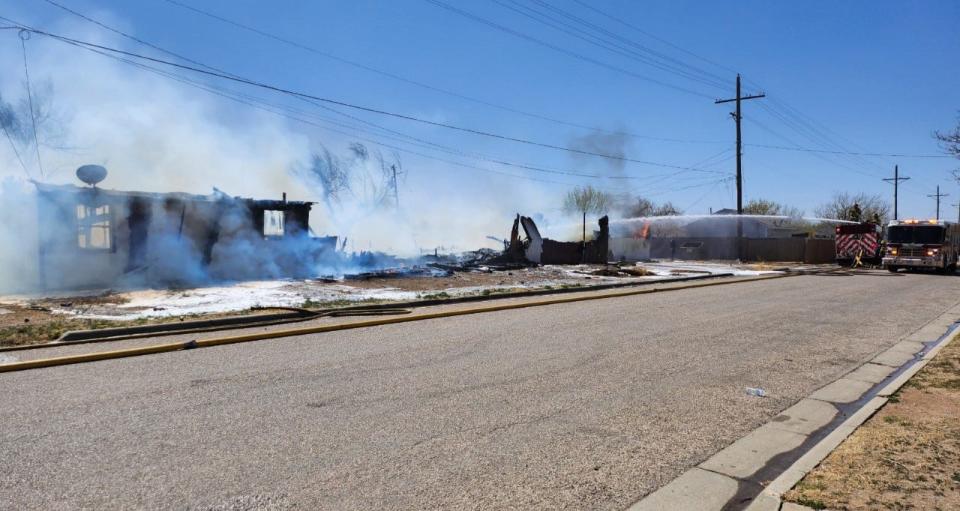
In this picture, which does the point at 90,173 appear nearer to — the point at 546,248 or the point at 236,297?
the point at 236,297

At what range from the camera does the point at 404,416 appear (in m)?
4.86

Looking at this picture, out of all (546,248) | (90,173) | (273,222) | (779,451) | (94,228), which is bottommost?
(779,451)

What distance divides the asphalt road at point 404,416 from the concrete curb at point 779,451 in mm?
134

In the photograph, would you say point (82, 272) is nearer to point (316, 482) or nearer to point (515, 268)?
point (515, 268)

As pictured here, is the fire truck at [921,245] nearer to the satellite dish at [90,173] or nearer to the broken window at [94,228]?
the broken window at [94,228]

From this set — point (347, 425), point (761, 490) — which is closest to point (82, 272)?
point (347, 425)

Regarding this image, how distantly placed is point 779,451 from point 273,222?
19.1 metres

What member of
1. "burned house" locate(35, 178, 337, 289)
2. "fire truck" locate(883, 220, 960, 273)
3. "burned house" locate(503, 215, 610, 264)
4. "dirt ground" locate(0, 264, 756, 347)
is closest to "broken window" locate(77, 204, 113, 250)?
"burned house" locate(35, 178, 337, 289)

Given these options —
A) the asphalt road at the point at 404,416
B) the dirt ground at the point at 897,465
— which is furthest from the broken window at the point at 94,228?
the dirt ground at the point at 897,465

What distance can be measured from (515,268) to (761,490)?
20.9 metres

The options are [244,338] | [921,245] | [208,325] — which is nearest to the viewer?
[244,338]

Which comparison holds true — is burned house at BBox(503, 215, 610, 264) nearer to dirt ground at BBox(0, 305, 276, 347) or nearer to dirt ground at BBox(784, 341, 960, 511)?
dirt ground at BBox(0, 305, 276, 347)

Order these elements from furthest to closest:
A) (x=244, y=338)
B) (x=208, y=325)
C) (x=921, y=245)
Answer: (x=921, y=245)
(x=208, y=325)
(x=244, y=338)

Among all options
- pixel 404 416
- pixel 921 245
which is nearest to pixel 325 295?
pixel 404 416
